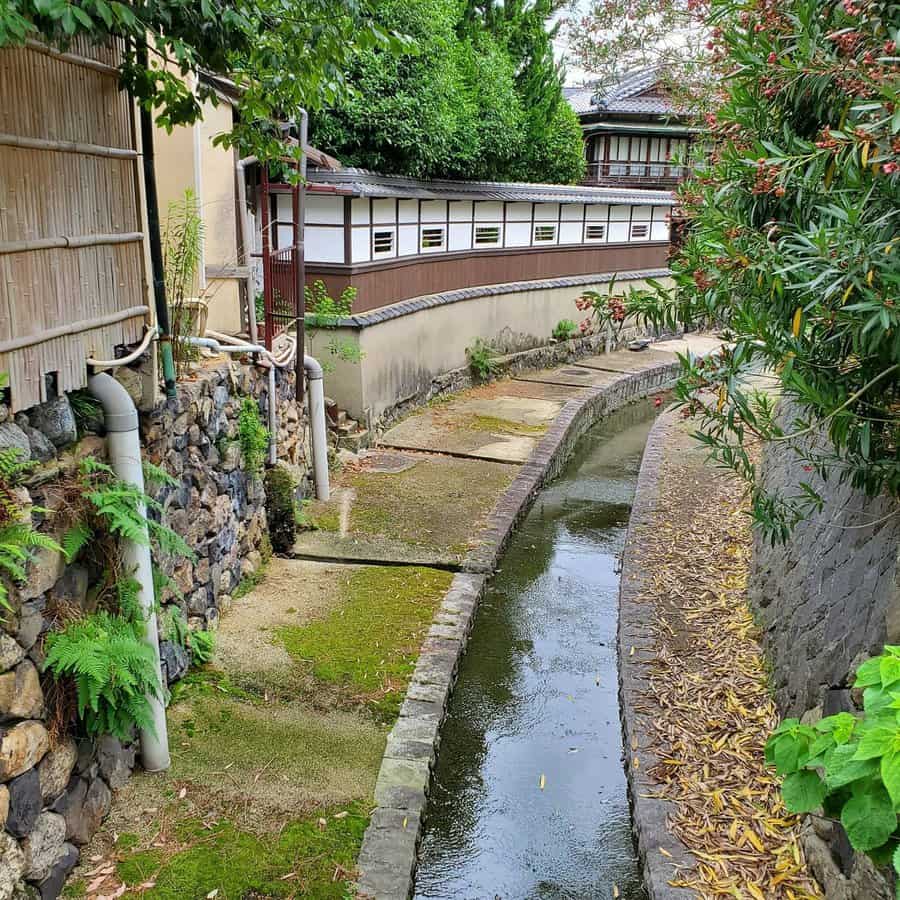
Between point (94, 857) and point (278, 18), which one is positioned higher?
point (278, 18)

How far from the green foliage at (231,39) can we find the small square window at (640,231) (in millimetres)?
21127

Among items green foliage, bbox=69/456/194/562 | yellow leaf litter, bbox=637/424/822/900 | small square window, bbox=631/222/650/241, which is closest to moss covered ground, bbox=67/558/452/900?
green foliage, bbox=69/456/194/562

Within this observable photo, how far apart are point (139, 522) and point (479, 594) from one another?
4.27 meters

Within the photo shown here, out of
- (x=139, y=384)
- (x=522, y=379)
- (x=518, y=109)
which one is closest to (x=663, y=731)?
(x=139, y=384)

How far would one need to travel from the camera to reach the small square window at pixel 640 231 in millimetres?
26098

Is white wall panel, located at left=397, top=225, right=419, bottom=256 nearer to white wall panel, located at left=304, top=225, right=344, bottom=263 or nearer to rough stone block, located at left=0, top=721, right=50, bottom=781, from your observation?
white wall panel, located at left=304, top=225, right=344, bottom=263

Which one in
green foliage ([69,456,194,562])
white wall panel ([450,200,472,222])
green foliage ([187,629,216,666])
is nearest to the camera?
green foliage ([69,456,194,562])

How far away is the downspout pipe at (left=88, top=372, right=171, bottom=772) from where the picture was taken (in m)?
5.10

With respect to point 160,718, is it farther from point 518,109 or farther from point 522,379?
point 518,109

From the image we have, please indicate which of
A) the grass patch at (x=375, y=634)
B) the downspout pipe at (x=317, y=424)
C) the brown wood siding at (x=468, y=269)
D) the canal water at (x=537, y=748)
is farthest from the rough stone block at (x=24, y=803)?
the brown wood siding at (x=468, y=269)

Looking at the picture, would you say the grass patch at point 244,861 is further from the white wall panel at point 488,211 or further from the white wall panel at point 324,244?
the white wall panel at point 488,211

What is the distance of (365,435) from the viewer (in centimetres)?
1343

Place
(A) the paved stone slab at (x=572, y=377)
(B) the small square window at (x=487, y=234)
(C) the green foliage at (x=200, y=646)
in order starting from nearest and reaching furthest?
(C) the green foliage at (x=200, y=646)
(B) the small square window at (x=487, y=234)
(A) the paved stone slab at (x=572, y=377)

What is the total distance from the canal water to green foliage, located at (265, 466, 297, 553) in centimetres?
228
